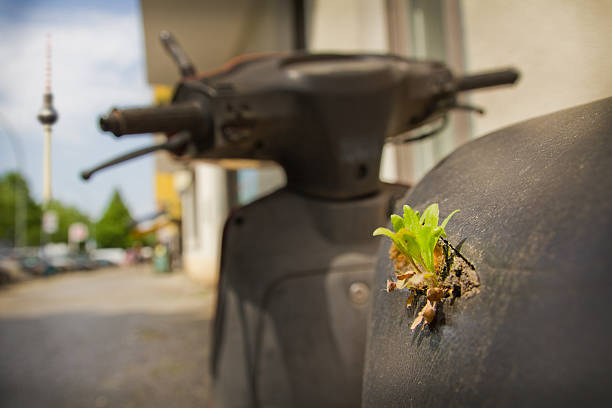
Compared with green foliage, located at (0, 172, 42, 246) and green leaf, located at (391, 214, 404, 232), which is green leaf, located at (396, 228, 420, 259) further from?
green foliage, located at (0, 172, 42, 246)

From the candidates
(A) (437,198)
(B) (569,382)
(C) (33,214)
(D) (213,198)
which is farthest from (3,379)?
(D) (213,198)

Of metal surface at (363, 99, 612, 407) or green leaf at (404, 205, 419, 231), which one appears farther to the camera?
green leaf at (404, 205, 419, 231)

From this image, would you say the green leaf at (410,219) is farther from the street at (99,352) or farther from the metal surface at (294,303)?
the street at (99,352)

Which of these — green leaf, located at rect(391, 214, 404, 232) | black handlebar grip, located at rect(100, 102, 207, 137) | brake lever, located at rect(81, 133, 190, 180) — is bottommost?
green leaf, located at rect(391, 214, 404, 232)

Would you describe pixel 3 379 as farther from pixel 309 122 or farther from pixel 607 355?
pixel 607 355

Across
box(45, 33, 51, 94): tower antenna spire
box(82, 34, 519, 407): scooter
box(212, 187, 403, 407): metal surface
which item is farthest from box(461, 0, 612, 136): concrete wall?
box(45, 33, 51, 94): tower antenna spire

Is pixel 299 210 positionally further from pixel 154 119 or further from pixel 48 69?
pixel 48 69
